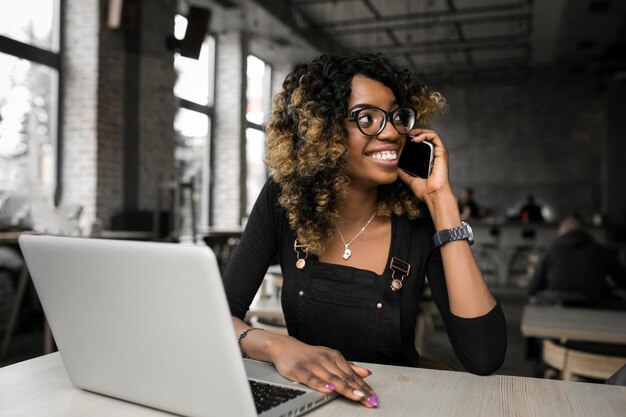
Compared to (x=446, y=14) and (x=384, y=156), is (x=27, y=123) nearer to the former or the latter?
(x=384, y=156)

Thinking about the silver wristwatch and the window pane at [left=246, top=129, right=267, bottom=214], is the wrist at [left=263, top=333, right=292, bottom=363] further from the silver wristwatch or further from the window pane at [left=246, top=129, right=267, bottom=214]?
the window pane at [left=246, top=129, right=267, bottom=214]

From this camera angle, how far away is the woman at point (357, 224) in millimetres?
1388

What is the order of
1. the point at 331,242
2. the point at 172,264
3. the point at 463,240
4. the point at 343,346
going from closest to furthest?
the point at 172,264 < the point at 463,240 < the point at 343,346 < the point at 331,242

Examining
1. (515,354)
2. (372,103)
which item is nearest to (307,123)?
(372,103)

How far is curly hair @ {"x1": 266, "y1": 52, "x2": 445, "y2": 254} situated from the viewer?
1.50 meters

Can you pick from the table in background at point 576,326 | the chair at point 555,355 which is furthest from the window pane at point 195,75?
the chair at point 555,355

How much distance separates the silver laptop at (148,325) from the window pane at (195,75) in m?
6.83

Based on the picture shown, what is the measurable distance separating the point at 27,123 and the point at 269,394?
17.7ft

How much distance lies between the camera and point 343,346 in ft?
4.70

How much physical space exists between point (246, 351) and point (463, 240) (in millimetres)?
559

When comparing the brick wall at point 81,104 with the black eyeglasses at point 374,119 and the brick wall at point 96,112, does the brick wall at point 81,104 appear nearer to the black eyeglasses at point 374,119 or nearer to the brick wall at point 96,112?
the brick wall at point 96,112

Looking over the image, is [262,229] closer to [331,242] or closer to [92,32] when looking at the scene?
[331,242]

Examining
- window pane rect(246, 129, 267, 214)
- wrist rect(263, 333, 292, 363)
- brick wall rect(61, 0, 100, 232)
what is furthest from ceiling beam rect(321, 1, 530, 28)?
wrist rect(263, 333, 292, 363)

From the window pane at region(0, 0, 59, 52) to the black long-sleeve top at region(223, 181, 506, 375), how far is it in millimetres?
4765
